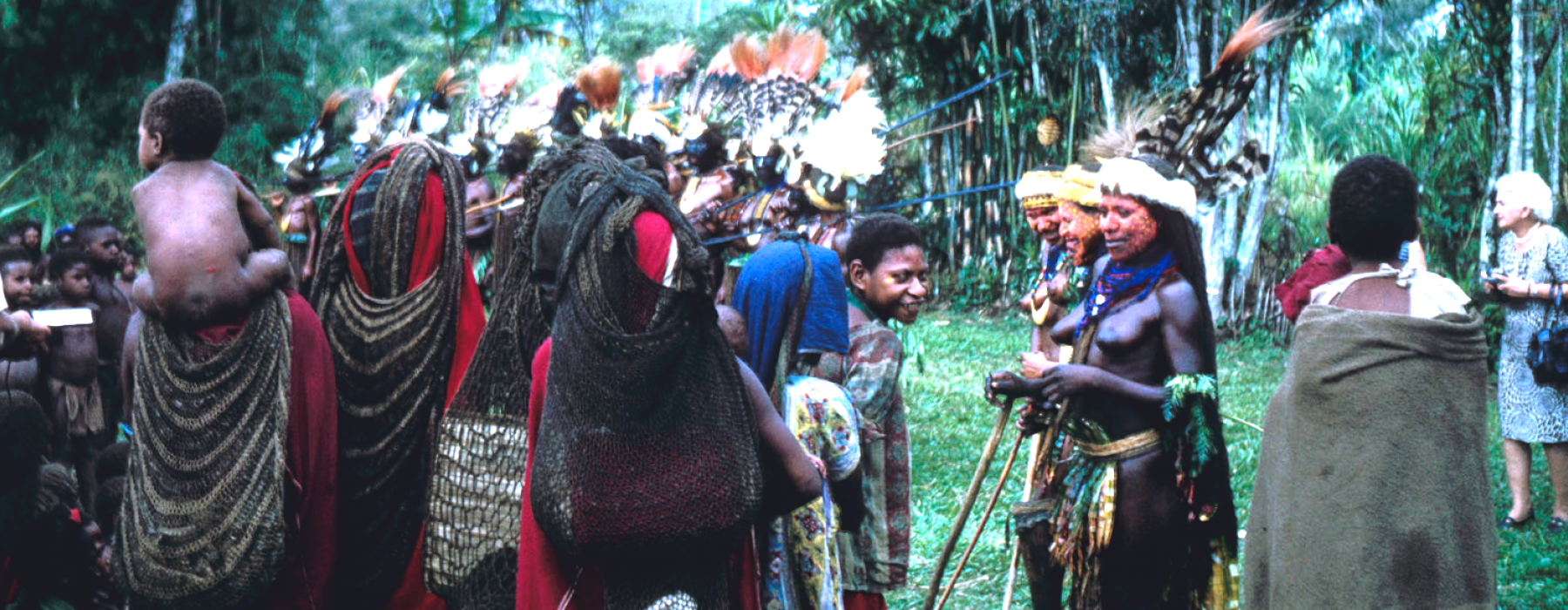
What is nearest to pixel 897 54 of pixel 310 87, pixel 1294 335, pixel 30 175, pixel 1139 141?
pixel 310 87

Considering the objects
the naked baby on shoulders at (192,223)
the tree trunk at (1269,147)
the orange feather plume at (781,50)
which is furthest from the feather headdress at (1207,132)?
the tree trunk at (1269,147)

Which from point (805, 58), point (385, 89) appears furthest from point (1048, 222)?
point (385, 89)

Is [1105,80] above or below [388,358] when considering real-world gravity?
above

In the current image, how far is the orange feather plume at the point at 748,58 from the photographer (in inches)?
226

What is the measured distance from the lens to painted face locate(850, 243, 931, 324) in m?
4.11

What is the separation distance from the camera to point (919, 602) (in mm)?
5586

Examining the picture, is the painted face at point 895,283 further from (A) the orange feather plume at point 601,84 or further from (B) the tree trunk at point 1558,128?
(B) the tree trunk at point 1558,128

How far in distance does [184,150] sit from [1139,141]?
3.10 m

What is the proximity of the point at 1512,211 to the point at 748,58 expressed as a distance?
13.3 ft

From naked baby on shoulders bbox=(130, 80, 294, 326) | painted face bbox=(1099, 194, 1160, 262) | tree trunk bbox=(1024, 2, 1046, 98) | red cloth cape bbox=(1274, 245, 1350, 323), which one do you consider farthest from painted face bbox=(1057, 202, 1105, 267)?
tree trunk bbox=(1024, 2, 1046, 98)

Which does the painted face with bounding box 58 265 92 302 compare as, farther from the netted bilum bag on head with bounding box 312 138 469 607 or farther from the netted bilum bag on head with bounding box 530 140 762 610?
the netted bilum bag on head with bounding box 530 140 762 610

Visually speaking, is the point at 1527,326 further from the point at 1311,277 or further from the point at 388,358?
the point at 388,358

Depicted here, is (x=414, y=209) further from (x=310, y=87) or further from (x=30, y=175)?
(x=310, y=87)

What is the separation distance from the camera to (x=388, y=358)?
13.4 feet
